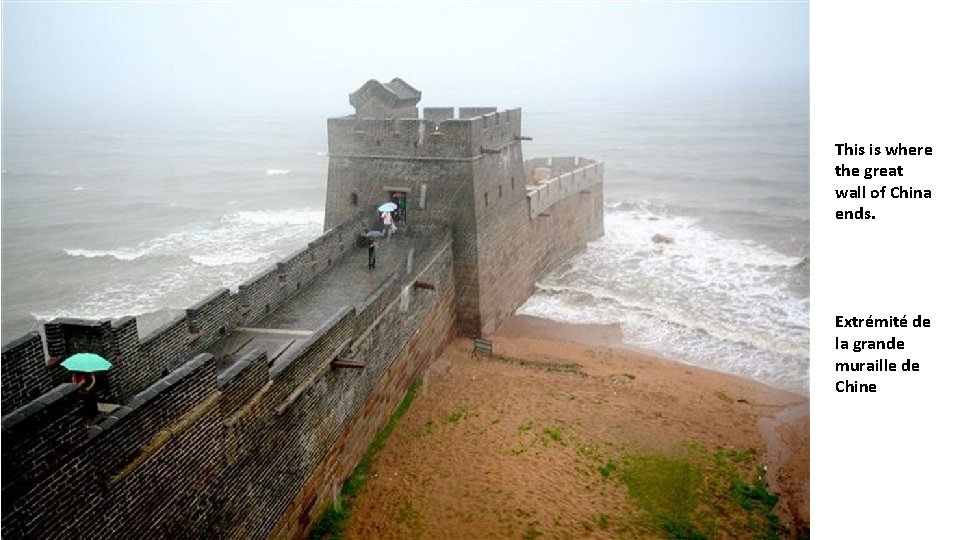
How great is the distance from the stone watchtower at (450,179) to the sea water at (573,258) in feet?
11.2

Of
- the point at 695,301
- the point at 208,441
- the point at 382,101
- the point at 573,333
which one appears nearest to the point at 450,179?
the point at 382,101

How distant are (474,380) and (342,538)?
5.84 meters

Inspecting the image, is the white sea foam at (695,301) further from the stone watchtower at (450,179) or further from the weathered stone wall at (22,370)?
the weathered stone wall at (22,370)

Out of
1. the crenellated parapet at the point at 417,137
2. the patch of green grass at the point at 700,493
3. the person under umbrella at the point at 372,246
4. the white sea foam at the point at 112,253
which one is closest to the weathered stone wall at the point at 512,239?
the crenellated parapet at the point at 417,137

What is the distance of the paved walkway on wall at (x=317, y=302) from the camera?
12180 millimetres

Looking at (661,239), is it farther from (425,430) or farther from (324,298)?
(425,430)

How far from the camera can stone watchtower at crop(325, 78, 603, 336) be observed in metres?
18.0

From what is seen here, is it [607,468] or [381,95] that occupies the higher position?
[381,95]

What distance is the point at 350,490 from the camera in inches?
464

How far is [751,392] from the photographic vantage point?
54.7 feet

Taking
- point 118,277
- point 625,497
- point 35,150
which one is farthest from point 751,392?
point 35,150

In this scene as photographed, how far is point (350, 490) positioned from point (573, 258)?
59.5ft

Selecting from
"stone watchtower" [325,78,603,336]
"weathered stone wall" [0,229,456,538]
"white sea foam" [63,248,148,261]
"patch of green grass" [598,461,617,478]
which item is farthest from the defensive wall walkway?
"white sea foam" [63,248,148,261]

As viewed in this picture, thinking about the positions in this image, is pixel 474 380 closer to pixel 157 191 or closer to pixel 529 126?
pixel 157 191
